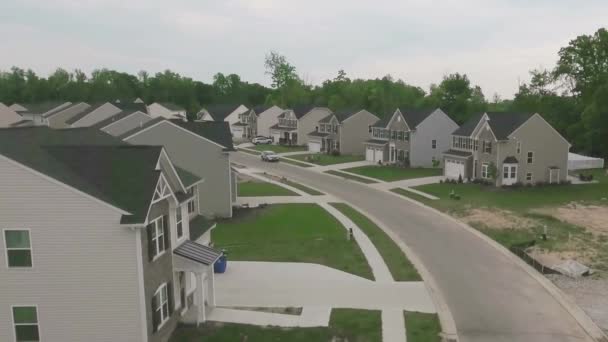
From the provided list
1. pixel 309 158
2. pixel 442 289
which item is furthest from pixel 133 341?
pixel 309 158

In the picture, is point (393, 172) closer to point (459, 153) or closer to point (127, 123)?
point (459, 153)

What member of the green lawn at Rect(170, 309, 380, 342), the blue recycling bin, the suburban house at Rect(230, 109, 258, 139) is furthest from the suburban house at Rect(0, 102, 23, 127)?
the green lawn at Rect(170, 309, 380, 342)

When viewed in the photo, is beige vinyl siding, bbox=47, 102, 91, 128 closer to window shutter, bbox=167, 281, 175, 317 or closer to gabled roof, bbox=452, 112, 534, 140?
gabled roof, bbox=452, 112, 534, 140

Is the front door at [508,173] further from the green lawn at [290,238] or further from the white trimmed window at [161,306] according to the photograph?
the white trimmed window at [161,306]

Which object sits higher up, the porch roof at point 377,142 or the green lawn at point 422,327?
the porch roof at point 377,142

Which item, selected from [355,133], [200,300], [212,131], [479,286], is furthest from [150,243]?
[355,133]

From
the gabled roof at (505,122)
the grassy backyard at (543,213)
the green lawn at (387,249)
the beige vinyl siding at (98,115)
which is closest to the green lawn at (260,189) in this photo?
the green lawn at (387,249)
